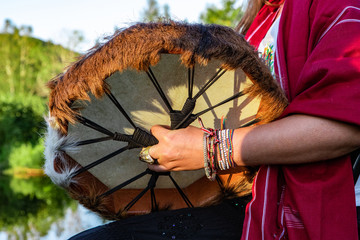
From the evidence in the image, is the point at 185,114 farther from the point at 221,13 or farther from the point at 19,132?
the point at 19,132

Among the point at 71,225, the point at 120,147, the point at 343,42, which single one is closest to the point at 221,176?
the point at 120,147

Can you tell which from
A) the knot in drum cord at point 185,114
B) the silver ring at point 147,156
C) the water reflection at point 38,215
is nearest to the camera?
the silver ring at point 147,156

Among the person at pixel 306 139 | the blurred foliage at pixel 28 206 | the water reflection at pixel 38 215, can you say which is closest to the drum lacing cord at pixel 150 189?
the person at pixel 306 139

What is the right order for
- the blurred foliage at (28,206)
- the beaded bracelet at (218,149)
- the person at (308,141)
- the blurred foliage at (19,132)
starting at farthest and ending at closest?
Answer: the blurred foliage at (19,132), the blurred foliage at (28,206), the beaded bracelet at (218,149), the person at (308,141)

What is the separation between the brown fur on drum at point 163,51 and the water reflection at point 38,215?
3828 millimetres

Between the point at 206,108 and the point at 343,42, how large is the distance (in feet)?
1.86

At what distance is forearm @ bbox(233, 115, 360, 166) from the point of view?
0.85m

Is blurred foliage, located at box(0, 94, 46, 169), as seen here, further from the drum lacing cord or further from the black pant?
the black pant

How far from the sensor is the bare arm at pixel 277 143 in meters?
0.85

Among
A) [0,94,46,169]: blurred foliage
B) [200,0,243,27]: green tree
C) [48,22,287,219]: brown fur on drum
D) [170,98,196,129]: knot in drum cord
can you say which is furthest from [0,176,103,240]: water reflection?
[200,0,243,27]: green tree

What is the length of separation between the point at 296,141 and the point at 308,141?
0.03m

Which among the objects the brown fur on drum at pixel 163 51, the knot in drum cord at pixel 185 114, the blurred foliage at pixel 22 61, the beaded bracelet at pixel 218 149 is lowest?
the beaded bracelet at pixel 218 149

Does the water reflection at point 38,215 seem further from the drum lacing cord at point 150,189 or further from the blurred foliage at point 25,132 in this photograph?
the drum lacing cord at point 150,189

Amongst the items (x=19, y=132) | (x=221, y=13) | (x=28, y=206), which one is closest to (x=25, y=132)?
(x=19, y=132)
